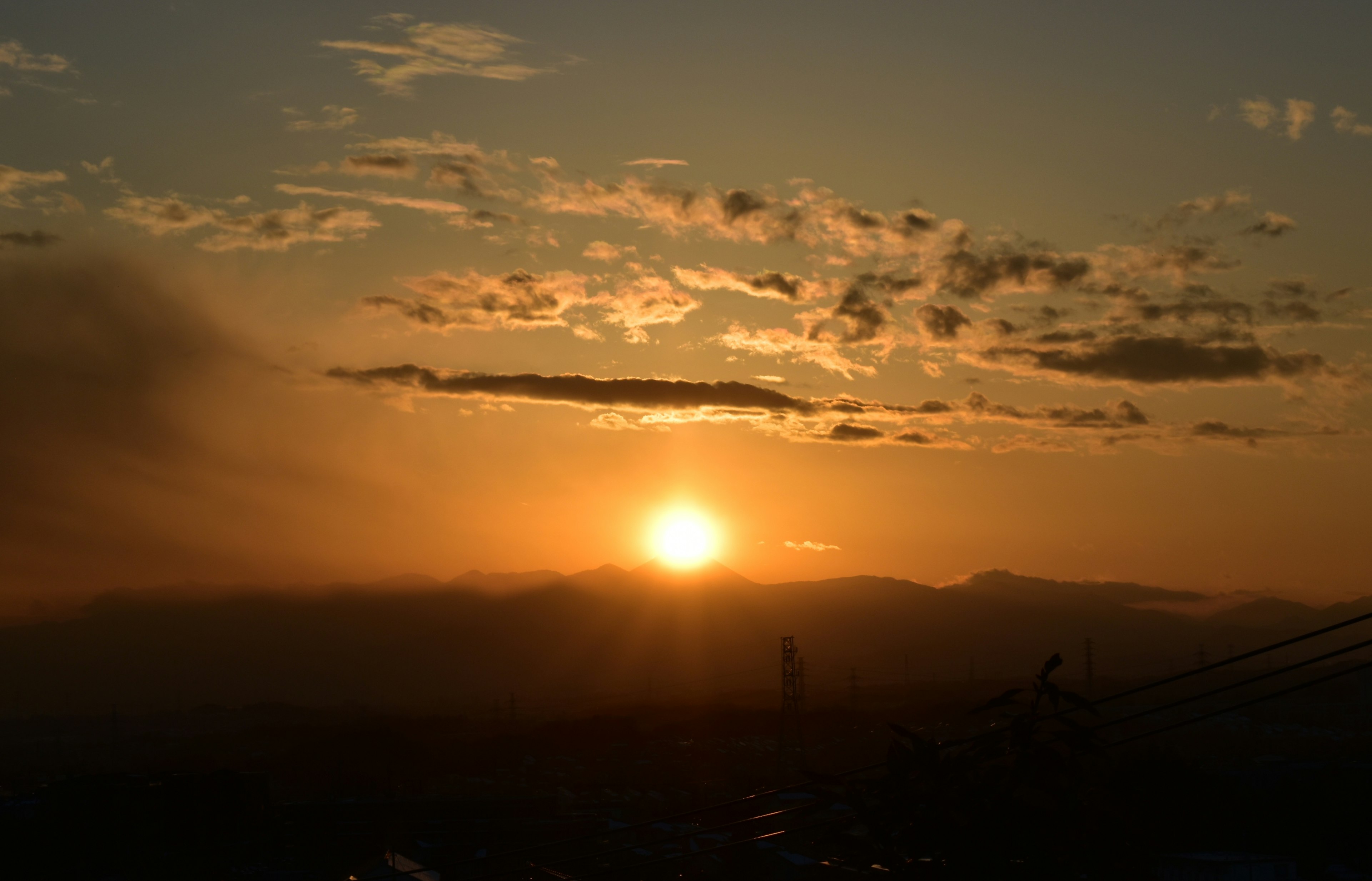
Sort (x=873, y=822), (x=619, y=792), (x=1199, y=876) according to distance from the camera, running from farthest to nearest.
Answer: (x=619, y=792)
(x=1199, y=876)
(x=873, y=822)

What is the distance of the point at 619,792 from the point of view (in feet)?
385

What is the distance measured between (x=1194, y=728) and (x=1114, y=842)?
575ft

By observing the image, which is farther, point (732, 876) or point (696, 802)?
point (696, 802)

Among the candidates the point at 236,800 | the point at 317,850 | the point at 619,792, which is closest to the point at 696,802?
the point at 619,792

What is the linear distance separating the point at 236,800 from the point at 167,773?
6.51m

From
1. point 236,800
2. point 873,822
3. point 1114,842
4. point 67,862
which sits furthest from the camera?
point 236,800

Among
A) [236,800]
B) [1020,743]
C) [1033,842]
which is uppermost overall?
[1020,743]

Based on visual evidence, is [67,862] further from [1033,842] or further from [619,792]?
[1033,842]

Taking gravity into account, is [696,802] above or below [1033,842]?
below

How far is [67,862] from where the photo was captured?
211ft

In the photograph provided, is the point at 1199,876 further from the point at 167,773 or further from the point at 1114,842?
the point at 167,773

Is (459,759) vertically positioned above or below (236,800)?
below

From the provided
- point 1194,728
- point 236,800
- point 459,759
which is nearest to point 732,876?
point 236,800

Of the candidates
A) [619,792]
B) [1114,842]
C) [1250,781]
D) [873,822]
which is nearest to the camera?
[1114,842]
